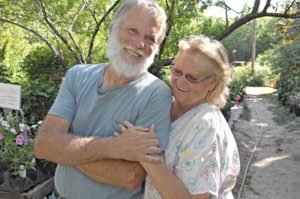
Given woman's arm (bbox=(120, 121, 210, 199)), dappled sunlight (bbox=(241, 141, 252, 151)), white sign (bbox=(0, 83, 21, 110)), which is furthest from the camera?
dappled sunlight (bbox=(241, 141, 252, 151))

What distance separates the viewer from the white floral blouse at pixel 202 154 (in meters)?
1.52

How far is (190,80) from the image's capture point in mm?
1700

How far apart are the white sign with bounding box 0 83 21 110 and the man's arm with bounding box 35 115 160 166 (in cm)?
185

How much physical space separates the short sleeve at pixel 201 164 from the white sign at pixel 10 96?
92.2 inches

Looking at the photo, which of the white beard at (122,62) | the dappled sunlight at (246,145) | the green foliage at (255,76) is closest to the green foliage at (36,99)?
the white beard at (122,62)

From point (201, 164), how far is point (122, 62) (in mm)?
600

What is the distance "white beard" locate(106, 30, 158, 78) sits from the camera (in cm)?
175

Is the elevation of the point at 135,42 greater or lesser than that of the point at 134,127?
greater

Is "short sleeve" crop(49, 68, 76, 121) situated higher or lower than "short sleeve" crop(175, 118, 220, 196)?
higher

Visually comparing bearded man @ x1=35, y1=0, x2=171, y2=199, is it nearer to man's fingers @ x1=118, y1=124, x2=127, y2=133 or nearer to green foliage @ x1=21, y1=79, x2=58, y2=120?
man's fingers @ x1=118, y1=124, x2=127, y2=133

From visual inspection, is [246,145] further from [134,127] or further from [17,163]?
[134,127]

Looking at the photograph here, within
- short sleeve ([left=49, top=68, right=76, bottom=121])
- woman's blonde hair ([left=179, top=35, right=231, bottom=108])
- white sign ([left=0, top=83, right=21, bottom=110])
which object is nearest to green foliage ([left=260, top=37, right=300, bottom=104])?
white sign ([left=0, top=83, right=21, bottom=110])

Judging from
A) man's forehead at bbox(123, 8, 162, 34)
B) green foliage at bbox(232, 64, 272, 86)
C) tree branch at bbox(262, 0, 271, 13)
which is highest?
tree branch at bbox(262, 0, 271, 13)

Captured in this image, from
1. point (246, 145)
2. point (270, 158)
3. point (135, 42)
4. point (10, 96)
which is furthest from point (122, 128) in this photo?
point (246, 145)
